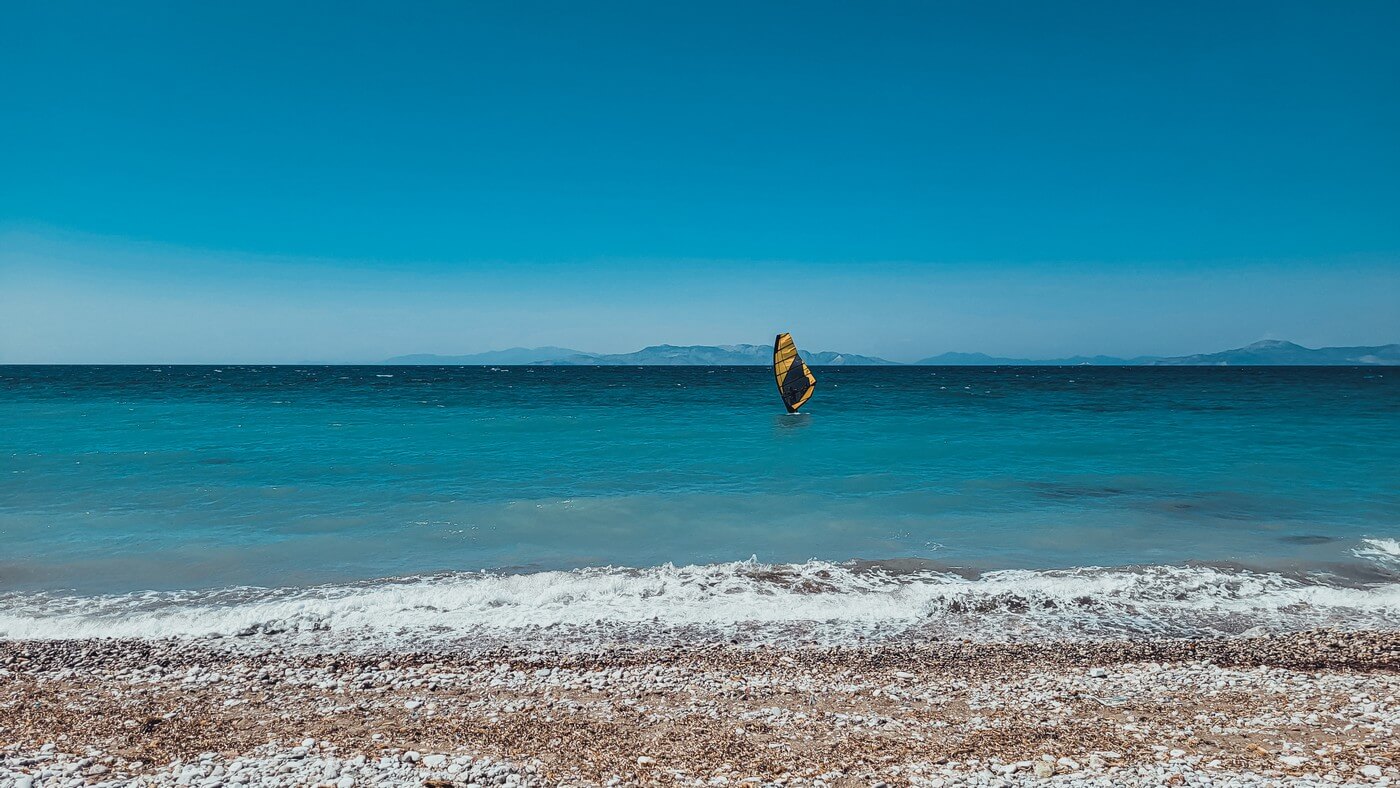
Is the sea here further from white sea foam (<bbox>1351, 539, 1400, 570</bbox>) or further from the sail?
→ the sail

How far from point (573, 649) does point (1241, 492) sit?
1584cm

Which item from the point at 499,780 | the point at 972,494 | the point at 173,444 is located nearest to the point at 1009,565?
the point at 972,494

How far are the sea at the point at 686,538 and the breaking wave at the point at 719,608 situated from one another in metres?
Answer: 0.04

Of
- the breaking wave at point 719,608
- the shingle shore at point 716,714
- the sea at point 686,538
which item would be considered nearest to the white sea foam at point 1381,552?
the sea at point 686,538

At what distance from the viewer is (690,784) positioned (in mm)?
4441

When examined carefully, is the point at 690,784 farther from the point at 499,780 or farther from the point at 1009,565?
the point at 1009,565

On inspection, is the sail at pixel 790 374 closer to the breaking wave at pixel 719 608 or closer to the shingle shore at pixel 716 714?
the breaking wave at pixel 719 608

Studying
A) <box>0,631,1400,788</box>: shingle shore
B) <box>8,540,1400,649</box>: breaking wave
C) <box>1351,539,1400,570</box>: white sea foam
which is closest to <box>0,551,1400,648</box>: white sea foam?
<box>8,540,1400,649</box>: breaking wave

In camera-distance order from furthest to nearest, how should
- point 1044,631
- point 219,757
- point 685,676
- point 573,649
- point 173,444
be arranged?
point 173,444 < point 1044,631 < point 573,649 < point 685,676 < point 219,757

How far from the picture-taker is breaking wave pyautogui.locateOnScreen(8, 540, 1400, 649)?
7.54 m

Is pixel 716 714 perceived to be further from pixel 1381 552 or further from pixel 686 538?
pixel 1381 552

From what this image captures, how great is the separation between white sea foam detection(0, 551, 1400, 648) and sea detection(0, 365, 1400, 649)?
0.15ft

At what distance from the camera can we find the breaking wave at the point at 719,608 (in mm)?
7543

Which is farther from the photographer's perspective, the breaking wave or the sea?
the sea
